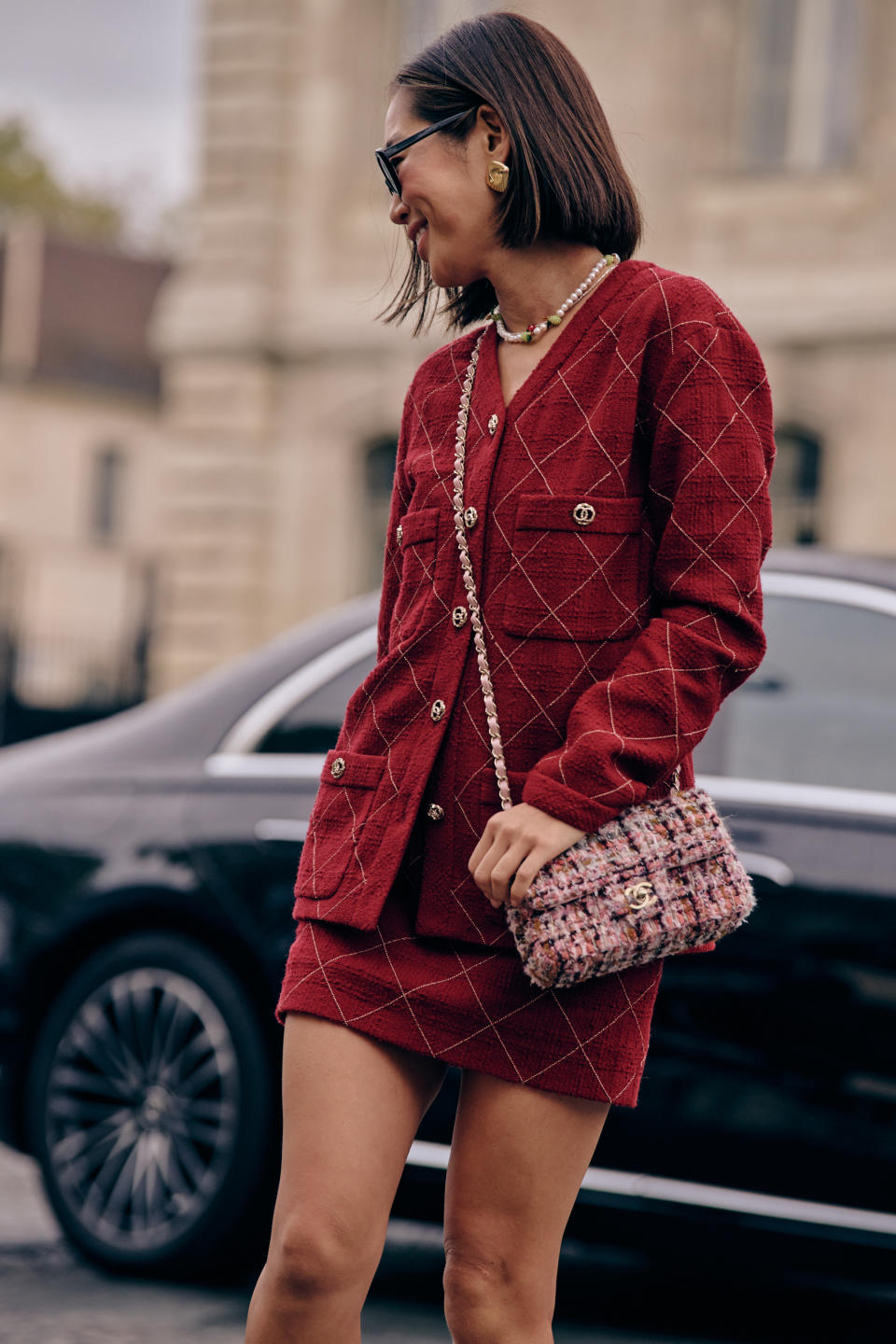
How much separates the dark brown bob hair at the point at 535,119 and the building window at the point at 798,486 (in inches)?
498

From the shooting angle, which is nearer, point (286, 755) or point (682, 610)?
point (682, 610)

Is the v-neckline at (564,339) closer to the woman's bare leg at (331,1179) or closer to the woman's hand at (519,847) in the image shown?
the woman's hand at (519,847)

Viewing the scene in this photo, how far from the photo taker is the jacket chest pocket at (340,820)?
234 centimetres

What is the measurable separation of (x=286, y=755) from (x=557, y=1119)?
8.02 ft

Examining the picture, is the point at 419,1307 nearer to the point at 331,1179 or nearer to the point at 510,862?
the point at 331,1179

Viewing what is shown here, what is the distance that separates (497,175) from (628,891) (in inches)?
33.7

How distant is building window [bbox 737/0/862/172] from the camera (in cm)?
1488

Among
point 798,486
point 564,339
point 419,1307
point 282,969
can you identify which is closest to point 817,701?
point 282,969

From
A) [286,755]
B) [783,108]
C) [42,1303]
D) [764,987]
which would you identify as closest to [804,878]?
[764,987]

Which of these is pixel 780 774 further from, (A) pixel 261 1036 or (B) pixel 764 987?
(A) pixel 261 1036

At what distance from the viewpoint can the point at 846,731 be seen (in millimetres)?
4309

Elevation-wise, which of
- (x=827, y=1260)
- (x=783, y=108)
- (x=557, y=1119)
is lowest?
(x=827, y=1260)

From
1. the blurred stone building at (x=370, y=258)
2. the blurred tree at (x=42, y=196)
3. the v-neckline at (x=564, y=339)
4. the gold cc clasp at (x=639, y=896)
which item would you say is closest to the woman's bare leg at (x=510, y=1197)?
the gold cc clasp at (x=639, y=896)

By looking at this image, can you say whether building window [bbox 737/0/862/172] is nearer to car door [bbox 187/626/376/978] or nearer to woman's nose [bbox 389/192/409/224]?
car door [bbox 187/626/376/978]
